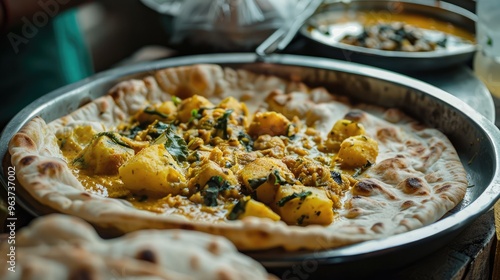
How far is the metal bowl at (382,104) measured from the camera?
1.85m

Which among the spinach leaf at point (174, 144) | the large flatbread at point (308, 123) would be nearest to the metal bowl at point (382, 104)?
the large flatbread at point (308, 123)

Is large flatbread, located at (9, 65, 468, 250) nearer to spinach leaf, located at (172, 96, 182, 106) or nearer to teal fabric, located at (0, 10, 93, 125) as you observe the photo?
spinach leaf, located at (172, 96, 182, 106)

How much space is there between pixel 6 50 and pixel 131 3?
9.48 feet

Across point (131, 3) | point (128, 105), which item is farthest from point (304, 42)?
point (131, 3)

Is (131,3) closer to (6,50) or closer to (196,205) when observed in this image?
(6,50)

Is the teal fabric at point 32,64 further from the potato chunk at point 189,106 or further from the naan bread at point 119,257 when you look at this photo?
the naan bread at point 119,257

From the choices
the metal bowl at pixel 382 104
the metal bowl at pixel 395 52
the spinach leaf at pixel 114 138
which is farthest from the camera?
the metal bowl at pixel 395 52

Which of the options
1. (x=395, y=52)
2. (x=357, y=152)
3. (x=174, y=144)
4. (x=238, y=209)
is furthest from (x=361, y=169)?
(x=395, y=52)

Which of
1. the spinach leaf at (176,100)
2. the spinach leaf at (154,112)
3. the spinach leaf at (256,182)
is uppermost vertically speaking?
the spinach leaf at (256,182)

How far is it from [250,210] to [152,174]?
0.43 meters

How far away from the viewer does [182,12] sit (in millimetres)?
4238

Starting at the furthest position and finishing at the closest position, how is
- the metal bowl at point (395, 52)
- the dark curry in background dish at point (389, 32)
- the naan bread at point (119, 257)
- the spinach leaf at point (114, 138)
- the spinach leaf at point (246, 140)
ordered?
the dark curry in background dish at point (389, 32), the metal bowl at point (395, 52), the spinach leaf at point (246, 140), the spinach leaf at point (114, 138), the naan bread at point (119, 257)

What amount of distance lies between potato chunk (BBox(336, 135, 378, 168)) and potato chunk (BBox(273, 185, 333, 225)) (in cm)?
48

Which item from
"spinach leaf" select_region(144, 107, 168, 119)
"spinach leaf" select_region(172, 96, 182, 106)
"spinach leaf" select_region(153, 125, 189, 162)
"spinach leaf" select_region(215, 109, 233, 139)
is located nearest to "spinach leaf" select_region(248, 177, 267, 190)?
"spinach leaf" select_region(153, 125, 189, 162)
